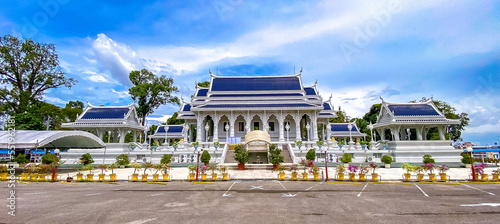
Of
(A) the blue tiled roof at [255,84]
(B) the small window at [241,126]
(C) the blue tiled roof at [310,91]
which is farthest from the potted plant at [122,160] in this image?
(C) the blue tiled roof at [310,91]

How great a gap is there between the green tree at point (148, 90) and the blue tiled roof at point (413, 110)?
3953cm

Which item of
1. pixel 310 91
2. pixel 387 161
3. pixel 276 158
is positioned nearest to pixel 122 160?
pixel 276 158

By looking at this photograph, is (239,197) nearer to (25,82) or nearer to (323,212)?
(323,212)

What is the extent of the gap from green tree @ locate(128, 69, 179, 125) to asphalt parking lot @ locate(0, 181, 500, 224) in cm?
3678

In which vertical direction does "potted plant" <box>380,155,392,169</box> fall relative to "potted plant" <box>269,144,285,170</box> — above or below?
below

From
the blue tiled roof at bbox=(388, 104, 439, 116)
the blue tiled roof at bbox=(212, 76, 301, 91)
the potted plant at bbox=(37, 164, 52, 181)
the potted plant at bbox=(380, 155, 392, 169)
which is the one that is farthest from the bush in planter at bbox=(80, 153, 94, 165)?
the blue tiled roof at bbox=(388, 104, 439, 116)

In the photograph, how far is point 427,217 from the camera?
711 centimetres

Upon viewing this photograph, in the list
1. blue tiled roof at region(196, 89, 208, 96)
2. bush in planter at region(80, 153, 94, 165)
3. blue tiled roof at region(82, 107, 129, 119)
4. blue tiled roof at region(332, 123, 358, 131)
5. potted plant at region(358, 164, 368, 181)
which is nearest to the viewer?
potted plant at region(358, 164, 368, 181)

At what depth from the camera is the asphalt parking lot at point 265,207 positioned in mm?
6906

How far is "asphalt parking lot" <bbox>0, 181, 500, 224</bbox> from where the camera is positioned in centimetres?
691

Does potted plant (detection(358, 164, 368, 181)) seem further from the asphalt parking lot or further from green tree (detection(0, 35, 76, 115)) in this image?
green tree (detection(0, 35, 76, 115))

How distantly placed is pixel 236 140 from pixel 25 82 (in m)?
34.8

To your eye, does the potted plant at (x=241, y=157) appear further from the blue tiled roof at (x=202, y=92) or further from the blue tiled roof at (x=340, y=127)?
the blue tiled roof at (x=340, y=127)

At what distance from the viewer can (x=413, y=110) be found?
27984 mm
